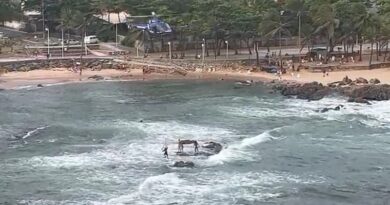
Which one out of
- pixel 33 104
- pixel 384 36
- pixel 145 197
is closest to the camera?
pixel 145 197

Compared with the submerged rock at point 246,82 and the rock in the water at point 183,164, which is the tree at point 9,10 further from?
the rock in the water at point 183,164

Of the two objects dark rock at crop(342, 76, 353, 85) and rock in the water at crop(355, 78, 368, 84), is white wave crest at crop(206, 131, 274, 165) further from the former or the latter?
rock in the water at crop(355, 78, 368, 84)

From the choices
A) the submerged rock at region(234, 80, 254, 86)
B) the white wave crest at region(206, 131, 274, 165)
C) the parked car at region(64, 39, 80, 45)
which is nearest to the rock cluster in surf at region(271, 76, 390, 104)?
the submerged rock at region(234, 80, 254, 86)

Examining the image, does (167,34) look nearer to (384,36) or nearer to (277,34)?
(277,34)

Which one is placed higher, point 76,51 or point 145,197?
point 76,51

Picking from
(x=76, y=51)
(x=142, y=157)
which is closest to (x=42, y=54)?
(x=76, y=51)

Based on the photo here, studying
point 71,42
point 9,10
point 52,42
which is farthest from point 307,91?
point 9,10

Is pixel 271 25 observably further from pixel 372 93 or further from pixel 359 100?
pixel 359 100
